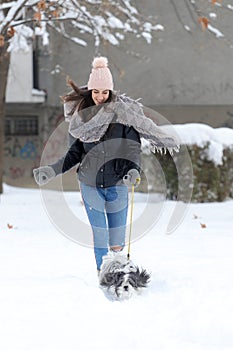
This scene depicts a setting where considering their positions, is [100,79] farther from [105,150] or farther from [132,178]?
[132,178]

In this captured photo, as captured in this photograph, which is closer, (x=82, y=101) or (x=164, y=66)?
(x=82, y=101)

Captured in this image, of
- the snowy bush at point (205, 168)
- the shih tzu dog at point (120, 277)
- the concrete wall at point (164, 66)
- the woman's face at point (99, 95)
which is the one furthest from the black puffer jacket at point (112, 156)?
the concrete wall at point (164, 66)

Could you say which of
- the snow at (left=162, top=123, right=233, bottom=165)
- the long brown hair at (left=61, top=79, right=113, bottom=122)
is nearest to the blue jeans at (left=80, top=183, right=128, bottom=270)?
the long brown hair at (left=61, top=79, right=113, bottom=122)

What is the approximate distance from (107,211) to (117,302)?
2.64 ft

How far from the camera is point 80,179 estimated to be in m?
5.22

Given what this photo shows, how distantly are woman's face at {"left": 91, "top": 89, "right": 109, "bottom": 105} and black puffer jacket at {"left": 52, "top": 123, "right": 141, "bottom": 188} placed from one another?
0.22 metres

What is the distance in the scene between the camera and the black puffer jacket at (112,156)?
509 centimetres

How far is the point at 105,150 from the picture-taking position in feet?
16.7

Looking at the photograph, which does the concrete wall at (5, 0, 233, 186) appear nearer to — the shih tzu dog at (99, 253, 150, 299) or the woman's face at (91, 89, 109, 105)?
the woman's face at (91, 89, 109, 105)

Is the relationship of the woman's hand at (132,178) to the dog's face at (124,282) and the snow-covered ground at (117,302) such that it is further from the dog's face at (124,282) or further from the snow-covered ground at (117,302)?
the snow-covered ground at (117,302)

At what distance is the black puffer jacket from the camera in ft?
16.7

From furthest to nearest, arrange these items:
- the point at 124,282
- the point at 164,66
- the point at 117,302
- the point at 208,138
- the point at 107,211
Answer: the point at 164,66
the point at 208,138
the point at 107,211
the point at 124,282
the point at 117,302

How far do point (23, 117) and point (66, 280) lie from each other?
17866 millimetres

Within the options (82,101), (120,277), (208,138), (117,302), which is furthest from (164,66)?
(117,302)
